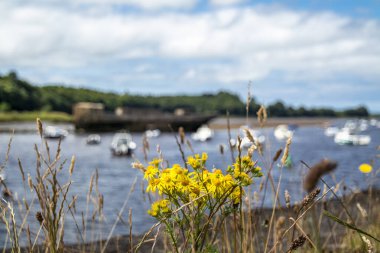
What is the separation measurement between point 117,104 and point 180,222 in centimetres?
16712

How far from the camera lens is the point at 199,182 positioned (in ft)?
9.89

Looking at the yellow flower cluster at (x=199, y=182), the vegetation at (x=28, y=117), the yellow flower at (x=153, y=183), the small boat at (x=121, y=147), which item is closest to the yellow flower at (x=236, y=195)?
the yellow flower cluster at (x=199, y=182)

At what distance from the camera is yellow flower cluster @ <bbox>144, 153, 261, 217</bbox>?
9.69 ft

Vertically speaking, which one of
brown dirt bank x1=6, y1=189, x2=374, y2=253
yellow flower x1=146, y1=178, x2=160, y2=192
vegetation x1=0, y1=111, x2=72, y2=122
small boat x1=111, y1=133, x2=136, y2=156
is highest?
yellow flower x1=146, y1=178, x2=160, y2=192

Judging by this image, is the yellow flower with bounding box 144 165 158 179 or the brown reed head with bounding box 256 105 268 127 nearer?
the yellow flower with bounding box 144 165 158 179

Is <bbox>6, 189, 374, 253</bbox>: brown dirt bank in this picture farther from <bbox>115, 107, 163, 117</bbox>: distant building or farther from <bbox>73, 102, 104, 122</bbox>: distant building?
<bbox>115, 107, 163, 117</bbox>: distant building

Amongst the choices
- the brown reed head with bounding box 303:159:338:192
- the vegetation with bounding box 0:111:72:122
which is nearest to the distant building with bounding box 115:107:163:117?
the vegetation with bounding box 0:111:72:122

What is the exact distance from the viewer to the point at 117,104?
16862cm

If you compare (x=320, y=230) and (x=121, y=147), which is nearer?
(x=320, y=230)

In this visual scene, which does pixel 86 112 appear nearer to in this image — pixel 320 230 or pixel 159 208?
pixel 320 230

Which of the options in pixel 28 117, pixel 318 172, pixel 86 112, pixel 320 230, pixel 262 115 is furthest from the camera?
pixel 28 117

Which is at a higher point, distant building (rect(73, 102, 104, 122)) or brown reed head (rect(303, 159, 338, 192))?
brown reed head (rect(303, 159, 338, 192))

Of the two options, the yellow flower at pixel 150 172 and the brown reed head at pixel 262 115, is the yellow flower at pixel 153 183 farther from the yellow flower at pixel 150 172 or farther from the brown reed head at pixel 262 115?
the brown reed head at pixel 262 115

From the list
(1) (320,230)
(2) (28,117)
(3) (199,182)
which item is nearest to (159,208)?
(3) (199,182)
